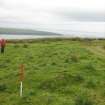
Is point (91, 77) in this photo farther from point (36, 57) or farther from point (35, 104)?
point (36, 57)

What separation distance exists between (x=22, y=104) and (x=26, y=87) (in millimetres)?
2907

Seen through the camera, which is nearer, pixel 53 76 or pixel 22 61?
pixel 53 76

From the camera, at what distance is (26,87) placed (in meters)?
20.4

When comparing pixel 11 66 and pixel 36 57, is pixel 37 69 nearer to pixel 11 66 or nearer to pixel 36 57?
pixel 11 66

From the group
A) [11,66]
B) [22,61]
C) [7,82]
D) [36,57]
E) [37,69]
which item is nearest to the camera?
[7,82]

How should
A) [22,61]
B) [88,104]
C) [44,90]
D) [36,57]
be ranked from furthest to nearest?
1. [36,57]
2. [22,61]
3. [44,90]
4. [88,104]

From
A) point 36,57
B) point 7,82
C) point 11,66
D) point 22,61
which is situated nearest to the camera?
point 7,82

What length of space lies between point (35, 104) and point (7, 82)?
443 centimetres

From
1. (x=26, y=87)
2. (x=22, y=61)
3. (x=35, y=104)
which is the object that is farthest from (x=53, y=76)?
(x=22, y=61)

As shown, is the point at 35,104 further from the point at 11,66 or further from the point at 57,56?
the point at 57,56

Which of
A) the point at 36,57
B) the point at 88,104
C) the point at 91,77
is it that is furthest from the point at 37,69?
the point at 88,104

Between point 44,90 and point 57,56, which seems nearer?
point 44,90

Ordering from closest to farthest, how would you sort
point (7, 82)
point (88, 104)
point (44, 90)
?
point (88, 104), point (44, 90), point (7, 82)

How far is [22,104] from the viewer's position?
17516mm
